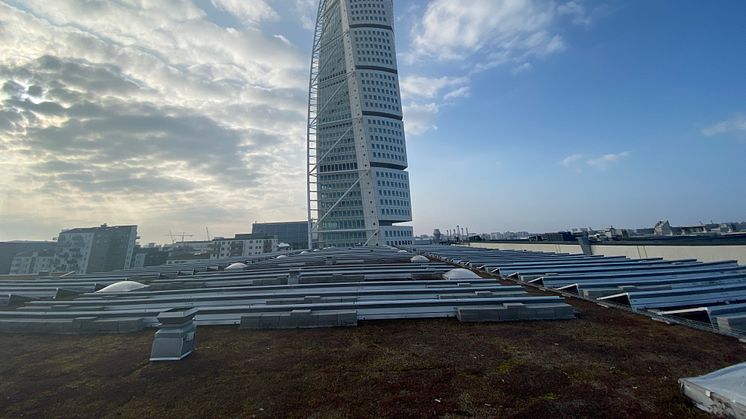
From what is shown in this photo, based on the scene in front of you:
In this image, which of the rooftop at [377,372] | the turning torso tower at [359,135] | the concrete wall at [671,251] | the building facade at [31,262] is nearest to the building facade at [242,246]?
the turning torso tower at [359,135]

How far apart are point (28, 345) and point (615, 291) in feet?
93.5

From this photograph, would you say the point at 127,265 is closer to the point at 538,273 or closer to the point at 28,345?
the point at 28,345

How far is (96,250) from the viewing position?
107 metres

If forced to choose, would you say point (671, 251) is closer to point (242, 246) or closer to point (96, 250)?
point (96, 250)

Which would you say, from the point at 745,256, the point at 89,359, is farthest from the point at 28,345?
the point at 745,256

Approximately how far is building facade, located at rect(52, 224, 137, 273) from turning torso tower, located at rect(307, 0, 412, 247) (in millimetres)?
66934

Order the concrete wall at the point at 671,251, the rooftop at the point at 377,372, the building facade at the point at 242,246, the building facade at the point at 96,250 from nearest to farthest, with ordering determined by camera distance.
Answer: the rooftop at the point at 377,372
the concrete wall at the point at 671,251
the building facade at the point at 96,250
the building facade at the point at 242,246

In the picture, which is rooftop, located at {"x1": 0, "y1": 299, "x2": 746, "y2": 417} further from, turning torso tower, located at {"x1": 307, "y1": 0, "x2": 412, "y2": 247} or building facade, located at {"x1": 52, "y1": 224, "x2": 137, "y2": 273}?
building facade, located at {"x1": 52, "y1": 224, "x2": 137, "y2": 273}

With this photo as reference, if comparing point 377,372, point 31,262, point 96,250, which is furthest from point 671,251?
point 31,262

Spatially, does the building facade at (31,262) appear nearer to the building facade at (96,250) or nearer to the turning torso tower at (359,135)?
the building facade at (96,250)

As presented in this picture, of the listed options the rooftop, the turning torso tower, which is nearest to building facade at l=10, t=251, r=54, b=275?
the turning torso tower

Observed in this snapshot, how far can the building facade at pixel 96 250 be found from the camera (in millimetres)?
105688

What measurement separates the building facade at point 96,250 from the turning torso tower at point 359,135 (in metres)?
66.9

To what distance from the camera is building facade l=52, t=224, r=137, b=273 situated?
105688 millimetres
